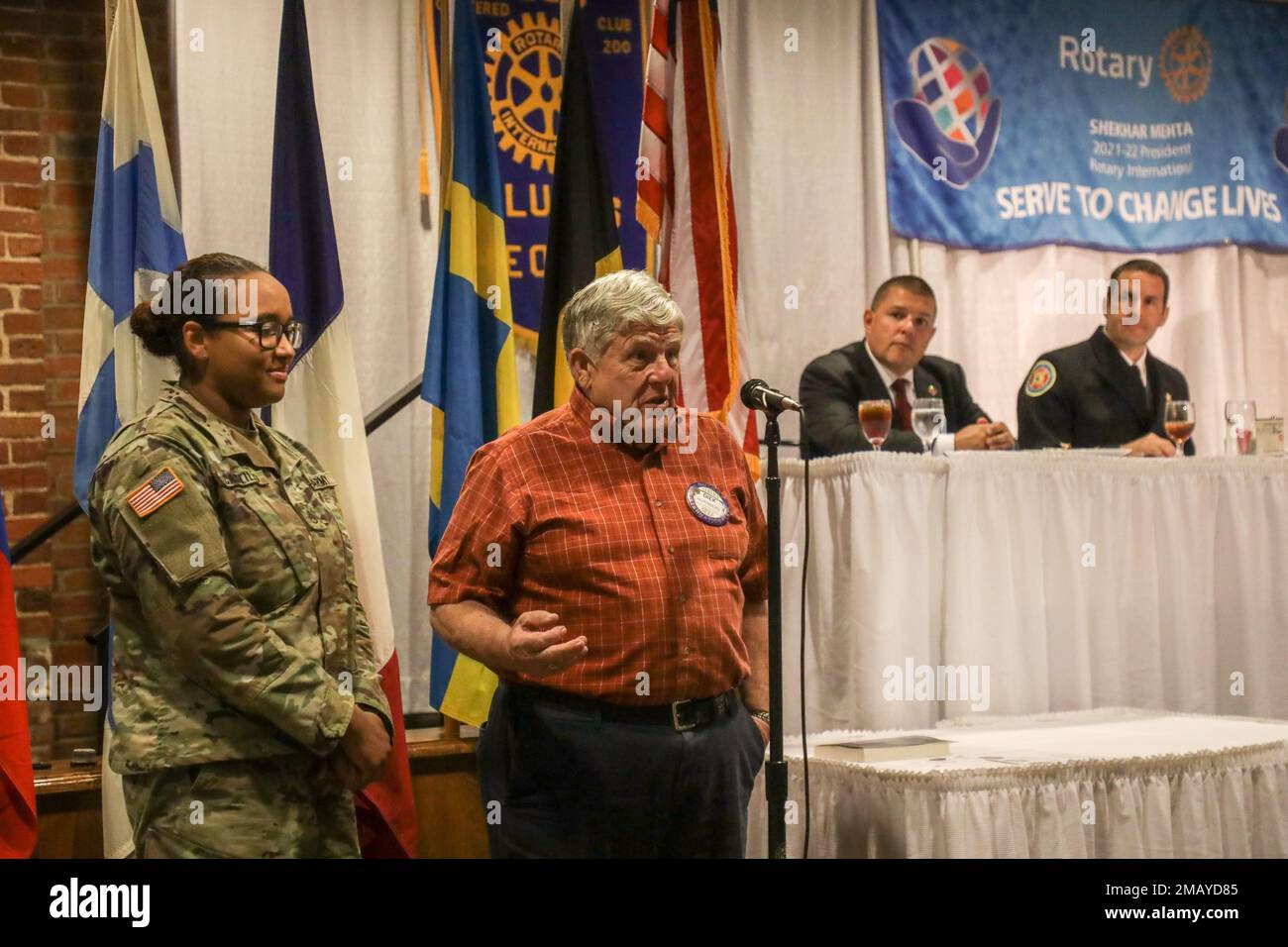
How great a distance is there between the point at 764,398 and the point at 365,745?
37.8 inches

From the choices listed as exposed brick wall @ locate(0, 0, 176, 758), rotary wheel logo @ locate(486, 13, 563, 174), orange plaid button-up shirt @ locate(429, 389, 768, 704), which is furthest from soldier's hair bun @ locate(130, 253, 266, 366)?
rotary wheel logo @ locate(486, 13, 563, 174)

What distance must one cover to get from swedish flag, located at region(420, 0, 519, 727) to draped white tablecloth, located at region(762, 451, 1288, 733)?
3.05 feet

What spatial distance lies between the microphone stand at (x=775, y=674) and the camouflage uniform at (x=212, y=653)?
0.76m

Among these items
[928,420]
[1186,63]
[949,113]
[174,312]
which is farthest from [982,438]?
[1186,63]

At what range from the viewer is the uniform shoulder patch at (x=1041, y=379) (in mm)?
4785

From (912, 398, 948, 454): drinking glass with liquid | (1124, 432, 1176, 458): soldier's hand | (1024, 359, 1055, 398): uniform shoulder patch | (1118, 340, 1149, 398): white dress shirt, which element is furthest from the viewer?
(1118, 340, 1149, 398): white dress shirt

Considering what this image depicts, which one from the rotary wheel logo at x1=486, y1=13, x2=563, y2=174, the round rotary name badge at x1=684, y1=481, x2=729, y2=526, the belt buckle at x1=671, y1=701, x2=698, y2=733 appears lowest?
the belt buckle at x1=671, y1=701, x2=698, y2=733

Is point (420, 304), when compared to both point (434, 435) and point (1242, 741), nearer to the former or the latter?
point (434, 435)

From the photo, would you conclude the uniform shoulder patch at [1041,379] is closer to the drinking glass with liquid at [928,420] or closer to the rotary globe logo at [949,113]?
the drinking glass with liquid at [928,420]

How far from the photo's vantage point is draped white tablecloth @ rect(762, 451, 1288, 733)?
3541 millimetres

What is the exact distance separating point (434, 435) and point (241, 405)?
1416 mm

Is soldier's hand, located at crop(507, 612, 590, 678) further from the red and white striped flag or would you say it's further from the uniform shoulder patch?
the uniform shoulder patch
